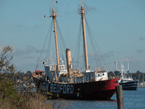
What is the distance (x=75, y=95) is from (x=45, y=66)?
11627 millimetres

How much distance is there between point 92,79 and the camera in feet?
144

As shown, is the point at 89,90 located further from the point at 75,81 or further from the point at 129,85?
the point at 129,85

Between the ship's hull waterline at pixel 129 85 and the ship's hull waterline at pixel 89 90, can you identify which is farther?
the ship's hull waterline at pixel 129 85

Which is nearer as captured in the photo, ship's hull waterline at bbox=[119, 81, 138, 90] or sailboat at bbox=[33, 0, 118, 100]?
sailboat at bbox=[33, 0, 118, 100]

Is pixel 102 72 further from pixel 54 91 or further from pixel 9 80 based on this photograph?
pixel 9 80

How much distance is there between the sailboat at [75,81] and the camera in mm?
42466

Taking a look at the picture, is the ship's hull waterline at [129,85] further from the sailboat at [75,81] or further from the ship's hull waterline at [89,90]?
the ship's hull waterline at [89,90]

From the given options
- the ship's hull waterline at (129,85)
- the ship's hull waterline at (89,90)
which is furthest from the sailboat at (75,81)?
the ship's hull waterline at (129,85)

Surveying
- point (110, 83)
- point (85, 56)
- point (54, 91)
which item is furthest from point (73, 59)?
point (110, 83)

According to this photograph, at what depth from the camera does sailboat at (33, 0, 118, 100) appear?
139 ft

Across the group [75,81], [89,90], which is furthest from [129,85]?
[89,90]

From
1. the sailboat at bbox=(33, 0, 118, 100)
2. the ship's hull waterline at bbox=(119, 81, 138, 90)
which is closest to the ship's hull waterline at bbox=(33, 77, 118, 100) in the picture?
the sailboat at bbox=(33, 0, 118, 100)

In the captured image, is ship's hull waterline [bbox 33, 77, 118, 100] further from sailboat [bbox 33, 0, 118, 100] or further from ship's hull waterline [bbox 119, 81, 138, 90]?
ship's hull waterline [bbox 119, 81, 138, 90]

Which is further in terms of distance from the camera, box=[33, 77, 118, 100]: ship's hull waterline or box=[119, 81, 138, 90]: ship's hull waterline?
box=[119, 81, 138, 90]: ship's hull waterline
